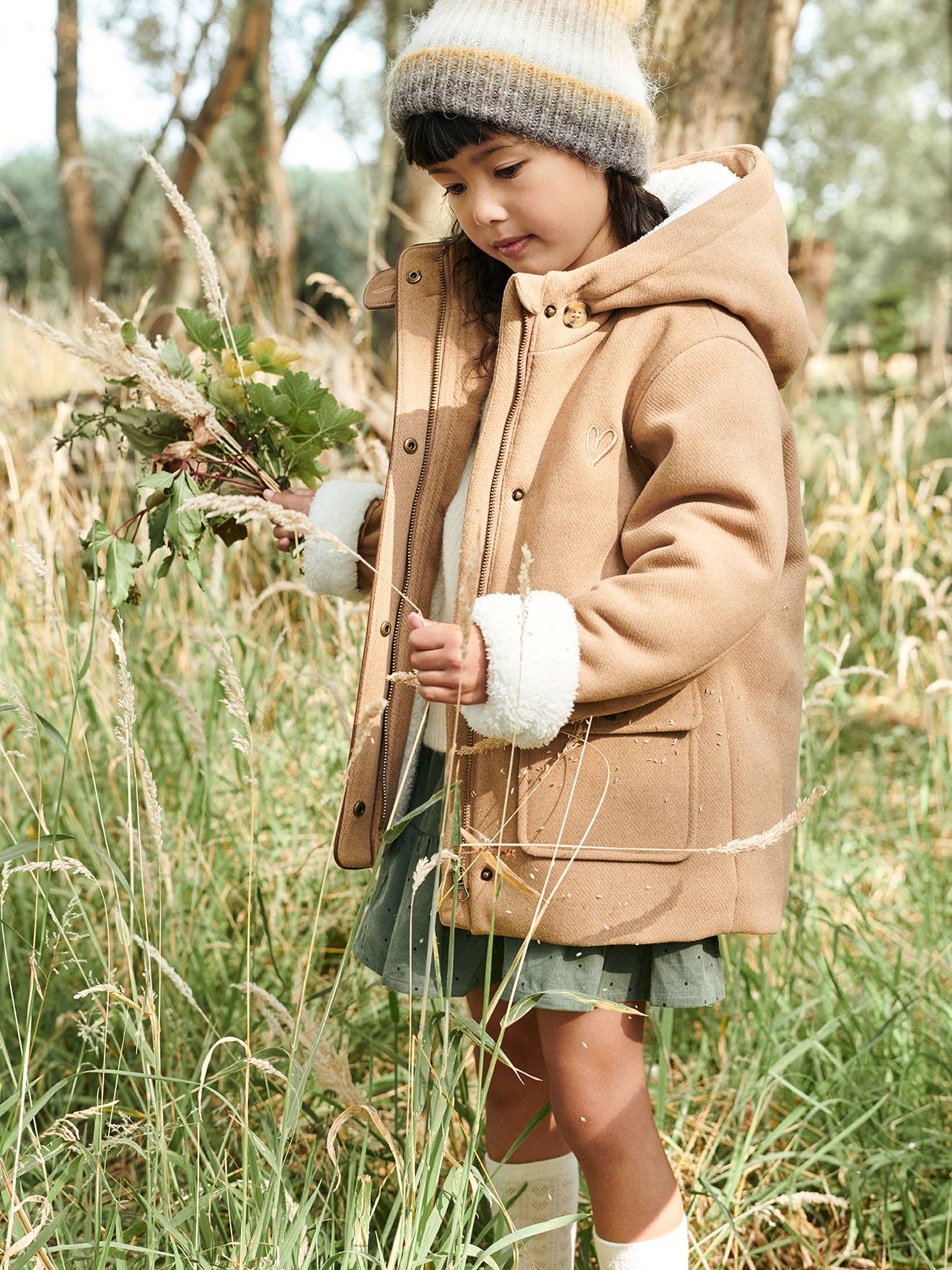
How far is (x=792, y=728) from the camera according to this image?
153 cm

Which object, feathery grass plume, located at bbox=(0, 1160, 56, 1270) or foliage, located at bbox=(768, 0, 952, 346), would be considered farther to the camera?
foliage, located at bbox=(768, 0, 952, 346)

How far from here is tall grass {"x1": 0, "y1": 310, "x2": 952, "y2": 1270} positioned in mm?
1308

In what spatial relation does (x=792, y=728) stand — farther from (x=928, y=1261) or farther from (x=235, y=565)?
(x=235, y=565)

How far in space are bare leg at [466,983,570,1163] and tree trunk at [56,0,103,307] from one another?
18.0 ft

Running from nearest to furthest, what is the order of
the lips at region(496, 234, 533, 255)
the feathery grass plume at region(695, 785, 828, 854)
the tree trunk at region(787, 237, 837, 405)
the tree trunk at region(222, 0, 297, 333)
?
1. the feathery grass plume at region(695, 785, 828, 854)
2. the lips at region(496, 234, 533, 255)
3. the tree trunk at region(222, 0, 297, 333)
4. the tree trunk at region(787, 237, 837, 405)

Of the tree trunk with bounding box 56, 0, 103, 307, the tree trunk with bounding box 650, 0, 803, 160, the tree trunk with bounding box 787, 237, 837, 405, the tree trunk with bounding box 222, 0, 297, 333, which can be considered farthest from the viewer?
the tree trunk with bounding box 56, 0, 103, 307

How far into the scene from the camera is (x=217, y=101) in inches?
241

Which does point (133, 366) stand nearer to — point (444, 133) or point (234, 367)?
point (234, 367)

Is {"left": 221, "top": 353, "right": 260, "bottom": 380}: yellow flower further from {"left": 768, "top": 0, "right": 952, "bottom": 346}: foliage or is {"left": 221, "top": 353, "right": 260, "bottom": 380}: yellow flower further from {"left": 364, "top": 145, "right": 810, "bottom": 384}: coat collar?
{"left": 768, "top": 0, "right": 952, "bottom": 346}: foliage

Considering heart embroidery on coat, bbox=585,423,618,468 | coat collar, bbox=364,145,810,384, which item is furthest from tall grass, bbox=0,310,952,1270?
coat collar, bbox=364,145,810,384

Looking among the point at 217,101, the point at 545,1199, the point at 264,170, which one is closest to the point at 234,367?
the point at 545,1199

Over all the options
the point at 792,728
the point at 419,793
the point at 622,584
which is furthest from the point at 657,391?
the point at 419,793

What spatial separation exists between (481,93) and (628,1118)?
1230 millimetres

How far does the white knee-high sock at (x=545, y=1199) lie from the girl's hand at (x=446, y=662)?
73 centimetres
